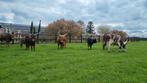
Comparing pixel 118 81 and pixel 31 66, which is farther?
pixel 31 66

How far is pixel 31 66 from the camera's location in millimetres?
13828

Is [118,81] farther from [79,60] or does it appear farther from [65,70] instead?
[79,60]

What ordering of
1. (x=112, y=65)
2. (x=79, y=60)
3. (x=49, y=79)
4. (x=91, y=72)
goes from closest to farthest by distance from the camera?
1. (x=49, y=79)
2. (x=91, y=72)
3. (x=112, y=65)
4. (x=79, y=60)

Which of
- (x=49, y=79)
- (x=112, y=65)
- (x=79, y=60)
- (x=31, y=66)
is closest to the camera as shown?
(x=49, y=79)

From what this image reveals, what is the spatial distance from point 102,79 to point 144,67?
446 centimetres

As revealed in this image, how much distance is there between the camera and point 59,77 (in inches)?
461

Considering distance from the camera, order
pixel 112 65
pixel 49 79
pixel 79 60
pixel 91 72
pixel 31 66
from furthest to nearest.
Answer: pixel 79 60 < pixel 112 65 < pixel 31 66 < pixel 91 72 < pixel 49 79

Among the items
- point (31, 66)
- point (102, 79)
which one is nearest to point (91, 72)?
point (102, 79)

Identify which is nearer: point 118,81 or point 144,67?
point 118,81

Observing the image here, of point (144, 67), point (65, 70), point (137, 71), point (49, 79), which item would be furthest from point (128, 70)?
point (49, 79)

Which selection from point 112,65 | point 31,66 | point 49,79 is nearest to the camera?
point 49,79

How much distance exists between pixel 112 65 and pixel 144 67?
194 cm

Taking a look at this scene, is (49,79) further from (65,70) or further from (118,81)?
(118,81)

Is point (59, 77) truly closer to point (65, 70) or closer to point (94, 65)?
point (65, 70)
